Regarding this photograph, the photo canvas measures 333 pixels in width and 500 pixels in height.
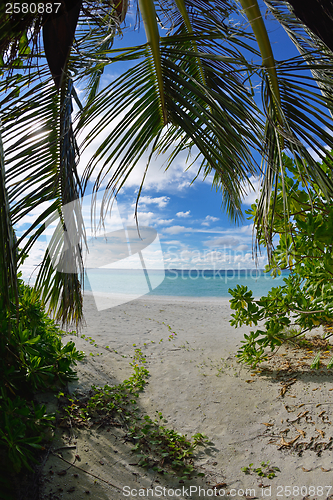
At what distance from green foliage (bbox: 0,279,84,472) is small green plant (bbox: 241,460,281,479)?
1606 mm

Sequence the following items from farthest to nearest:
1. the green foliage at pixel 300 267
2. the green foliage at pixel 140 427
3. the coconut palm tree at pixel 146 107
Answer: the green foliage at pixel 300 267 < the green foliage at pixel 140 427 < the coconut palm tree at pixel 146 107

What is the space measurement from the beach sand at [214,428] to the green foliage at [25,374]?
33 cm

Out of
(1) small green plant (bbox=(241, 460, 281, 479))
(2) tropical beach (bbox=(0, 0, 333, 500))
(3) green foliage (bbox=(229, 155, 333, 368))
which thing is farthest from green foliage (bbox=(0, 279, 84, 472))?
(3) green foliage (bbox=(229, 155, 333, 368))

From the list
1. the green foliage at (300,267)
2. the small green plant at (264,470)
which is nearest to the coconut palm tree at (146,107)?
the green foliage at (300,267)

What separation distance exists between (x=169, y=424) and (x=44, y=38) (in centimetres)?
323

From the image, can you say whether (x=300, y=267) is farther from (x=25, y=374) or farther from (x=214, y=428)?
(x=25, y=374)

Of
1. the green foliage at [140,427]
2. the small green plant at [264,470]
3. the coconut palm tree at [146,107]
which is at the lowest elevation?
the small green plant at [264,470]

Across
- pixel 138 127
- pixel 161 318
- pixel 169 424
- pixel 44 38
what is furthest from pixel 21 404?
pixel 161 318

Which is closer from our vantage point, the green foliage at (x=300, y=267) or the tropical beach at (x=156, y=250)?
the tropical beach at (x=156, y=250)

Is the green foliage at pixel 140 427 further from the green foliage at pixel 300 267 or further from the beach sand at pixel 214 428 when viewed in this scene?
the green foliage at pixel 300 267

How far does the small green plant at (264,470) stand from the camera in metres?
2.29

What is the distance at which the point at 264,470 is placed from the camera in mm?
2340

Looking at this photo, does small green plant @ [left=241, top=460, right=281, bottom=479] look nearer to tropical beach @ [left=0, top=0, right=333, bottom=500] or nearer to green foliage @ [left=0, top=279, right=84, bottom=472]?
tropical beach @ [left=0, top=0, right=333, bottom=500]

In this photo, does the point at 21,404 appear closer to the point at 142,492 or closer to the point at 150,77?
the point at 142,492
